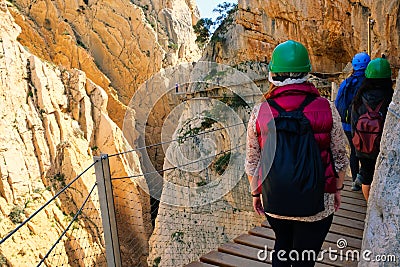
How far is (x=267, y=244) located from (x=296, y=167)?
1.83 meters

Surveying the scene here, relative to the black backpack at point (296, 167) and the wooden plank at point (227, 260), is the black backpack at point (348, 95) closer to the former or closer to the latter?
the wooden plank at point (227, 260)

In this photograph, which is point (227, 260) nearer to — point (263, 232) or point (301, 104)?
point (263, 232)

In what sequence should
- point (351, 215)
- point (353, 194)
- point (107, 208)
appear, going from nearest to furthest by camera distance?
point (107, 208) → point (351, 215) → point (353, 194)

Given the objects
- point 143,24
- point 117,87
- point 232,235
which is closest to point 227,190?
point 232,235

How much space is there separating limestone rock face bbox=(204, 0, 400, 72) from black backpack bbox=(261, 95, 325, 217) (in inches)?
286

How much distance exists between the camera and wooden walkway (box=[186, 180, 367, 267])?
9.15 ft

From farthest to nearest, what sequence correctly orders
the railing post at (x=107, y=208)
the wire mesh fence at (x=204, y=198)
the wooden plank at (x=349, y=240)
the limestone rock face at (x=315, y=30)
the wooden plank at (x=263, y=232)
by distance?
the wire mesh fence at (x=204, y=198) < the limestone rock face at (x=315, y=30) < the wooden plank at (x=263, y=232) < the wooden plank at (x=349, y=240) < the railing post at (x=107, y=208)

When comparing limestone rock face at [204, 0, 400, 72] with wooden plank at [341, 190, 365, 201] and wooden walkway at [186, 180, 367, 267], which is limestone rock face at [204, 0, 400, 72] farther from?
wooden walkway at [186, 180, 367, 267]

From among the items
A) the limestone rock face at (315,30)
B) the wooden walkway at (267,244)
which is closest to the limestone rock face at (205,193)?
the limestone rock face at (315,30)

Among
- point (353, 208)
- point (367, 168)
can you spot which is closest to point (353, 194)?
point (353, 208)

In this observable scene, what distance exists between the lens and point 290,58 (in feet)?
5.20

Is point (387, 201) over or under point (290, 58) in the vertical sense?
under

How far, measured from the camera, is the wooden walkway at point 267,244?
9.15ft

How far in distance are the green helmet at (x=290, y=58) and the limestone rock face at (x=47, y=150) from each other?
47.4 ft
